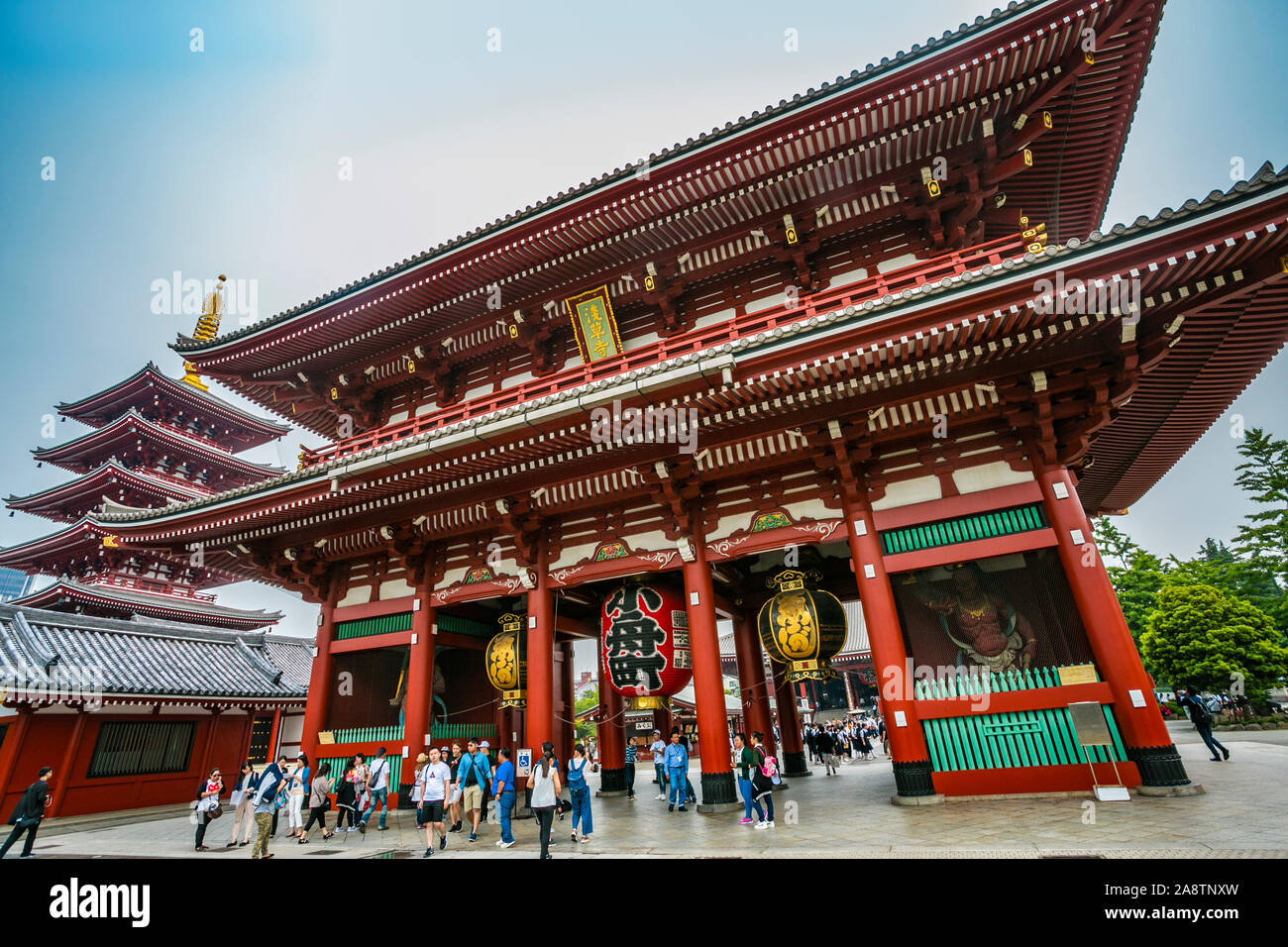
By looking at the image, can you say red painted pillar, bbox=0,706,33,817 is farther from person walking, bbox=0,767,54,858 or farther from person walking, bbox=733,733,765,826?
person walking, bbox=733,733,765,826

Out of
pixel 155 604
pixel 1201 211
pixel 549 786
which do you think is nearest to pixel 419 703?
pixel 549 786

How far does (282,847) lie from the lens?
430 inches

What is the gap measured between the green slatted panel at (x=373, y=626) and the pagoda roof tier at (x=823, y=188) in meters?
6.72

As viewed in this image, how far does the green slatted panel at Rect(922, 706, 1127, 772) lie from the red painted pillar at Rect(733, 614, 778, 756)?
618cm

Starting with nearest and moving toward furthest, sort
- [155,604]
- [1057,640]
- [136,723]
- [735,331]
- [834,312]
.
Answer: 1. [834,312]
2. [1057,640]
3. [735,331]
4. [136,723]
5. [155,604]

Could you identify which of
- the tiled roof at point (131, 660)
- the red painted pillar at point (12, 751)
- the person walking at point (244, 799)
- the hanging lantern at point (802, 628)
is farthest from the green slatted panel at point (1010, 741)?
the red painted pillar at point (12, 751)

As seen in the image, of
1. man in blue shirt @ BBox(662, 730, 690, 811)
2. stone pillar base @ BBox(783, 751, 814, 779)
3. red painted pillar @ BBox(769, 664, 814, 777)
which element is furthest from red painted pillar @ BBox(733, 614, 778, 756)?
man in blue shirt @ BBox(662, 730, 690, 811)

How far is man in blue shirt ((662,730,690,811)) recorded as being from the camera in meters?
12.2

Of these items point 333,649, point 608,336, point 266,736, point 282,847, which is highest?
point 608,336

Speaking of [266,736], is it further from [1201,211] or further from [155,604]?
[1201,211]

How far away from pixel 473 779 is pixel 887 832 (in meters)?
7.19

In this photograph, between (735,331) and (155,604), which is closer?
(735,331)

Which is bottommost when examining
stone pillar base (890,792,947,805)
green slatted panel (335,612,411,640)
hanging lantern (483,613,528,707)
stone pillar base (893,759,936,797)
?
stone pillar base (890,792,947,805)

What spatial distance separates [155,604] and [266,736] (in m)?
12.2
